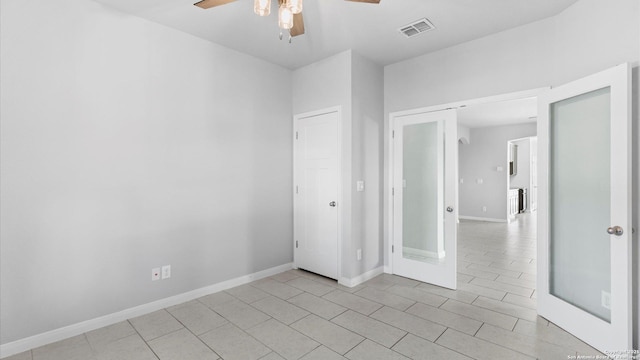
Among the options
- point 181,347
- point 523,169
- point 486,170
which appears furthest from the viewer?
point 523,169

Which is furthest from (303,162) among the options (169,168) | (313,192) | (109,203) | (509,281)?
(509,281)

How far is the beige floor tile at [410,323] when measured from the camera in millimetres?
2535

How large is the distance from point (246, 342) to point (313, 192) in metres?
2.07

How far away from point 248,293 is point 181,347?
1.10 meters

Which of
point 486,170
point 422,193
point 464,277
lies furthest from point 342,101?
point 486,170

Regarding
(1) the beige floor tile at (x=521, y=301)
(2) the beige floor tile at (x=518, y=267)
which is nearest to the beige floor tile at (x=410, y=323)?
(1) the beige floor tile at (x=521, y=301)

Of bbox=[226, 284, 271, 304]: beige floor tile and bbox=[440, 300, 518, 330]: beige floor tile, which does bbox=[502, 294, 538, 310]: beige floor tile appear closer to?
bbox=[440, 300, 518, 330]: beige floor tile

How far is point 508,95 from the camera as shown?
3131 millimetres

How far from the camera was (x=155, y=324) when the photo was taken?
106 inches

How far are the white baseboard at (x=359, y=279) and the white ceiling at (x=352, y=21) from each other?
274 centimetres

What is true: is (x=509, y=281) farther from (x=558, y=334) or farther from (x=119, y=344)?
(x=119, y=344)

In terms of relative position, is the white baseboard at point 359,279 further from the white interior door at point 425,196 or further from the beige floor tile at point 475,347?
the beige floor tile at point 475,347

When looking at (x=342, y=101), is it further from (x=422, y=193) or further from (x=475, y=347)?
(x=475, y=347)

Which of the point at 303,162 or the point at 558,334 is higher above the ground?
the point at 303,162
